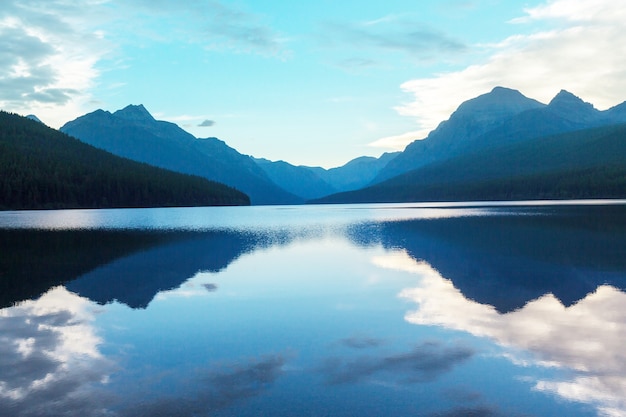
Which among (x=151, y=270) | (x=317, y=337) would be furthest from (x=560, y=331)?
(x=151, y=270)

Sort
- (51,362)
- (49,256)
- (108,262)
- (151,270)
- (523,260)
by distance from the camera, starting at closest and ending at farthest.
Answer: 1. (51,362)
2. (151,270)
3. (523,260)
4. (108,262)
5. (49,256)

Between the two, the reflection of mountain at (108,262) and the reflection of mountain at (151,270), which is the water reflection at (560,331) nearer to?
the reflection of mountain at (151,270)

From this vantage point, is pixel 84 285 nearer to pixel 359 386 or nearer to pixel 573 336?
pixel 359 386

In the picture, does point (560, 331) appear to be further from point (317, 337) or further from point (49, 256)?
point (49, 256)

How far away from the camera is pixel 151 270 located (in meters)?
37.3

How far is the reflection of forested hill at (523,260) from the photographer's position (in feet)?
91.8

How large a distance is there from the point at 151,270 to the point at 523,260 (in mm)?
30129

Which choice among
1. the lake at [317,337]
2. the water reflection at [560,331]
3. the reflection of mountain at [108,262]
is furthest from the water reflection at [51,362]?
the water reflection at [560,331]

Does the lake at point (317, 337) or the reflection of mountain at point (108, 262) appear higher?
the reflection of mountain at point (108, 262)

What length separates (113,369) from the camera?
1560 cm

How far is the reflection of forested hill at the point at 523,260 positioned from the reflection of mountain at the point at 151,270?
18167mm

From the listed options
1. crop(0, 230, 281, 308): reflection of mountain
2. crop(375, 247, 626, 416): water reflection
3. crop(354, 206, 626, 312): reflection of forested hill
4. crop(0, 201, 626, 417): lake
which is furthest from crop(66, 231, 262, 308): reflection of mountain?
crop(354, 206, 626, 312): reflection of forested hill

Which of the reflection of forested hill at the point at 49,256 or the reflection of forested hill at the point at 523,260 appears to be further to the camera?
the reflection of forested hill at the point at 49,256

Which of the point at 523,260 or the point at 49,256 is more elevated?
the point at 49,256
